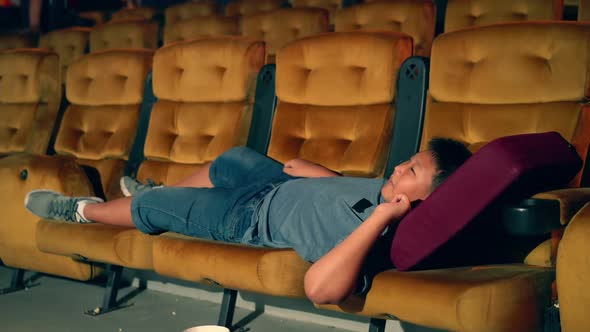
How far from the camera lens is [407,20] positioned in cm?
320

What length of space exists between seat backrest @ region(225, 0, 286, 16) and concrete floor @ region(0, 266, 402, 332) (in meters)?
2.36

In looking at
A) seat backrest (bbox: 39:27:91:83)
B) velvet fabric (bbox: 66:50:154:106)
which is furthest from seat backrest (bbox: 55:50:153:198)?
seat backrest (bbox: 39:27:91:83)

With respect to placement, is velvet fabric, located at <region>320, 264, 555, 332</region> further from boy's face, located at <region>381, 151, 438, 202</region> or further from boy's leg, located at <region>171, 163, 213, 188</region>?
boy's leg, located at <region>171, 163, 213, 188</region>

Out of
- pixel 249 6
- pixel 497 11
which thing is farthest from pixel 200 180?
pixel 249 6

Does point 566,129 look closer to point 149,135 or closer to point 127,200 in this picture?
point 127,200

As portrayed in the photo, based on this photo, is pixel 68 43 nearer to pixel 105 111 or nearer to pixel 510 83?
pixel 105 111

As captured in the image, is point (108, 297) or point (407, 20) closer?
point (108, 297)

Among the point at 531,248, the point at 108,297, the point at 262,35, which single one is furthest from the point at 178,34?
the point at 531,248

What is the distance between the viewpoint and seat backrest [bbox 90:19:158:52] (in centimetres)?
438

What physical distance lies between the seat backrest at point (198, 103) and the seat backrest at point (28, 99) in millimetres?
624

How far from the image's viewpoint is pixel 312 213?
1.66 meters

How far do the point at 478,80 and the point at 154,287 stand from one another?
1.34 metres

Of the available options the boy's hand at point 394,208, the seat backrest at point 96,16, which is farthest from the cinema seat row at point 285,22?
the boy's hand at point 394,208

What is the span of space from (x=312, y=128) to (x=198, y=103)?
51 cm
